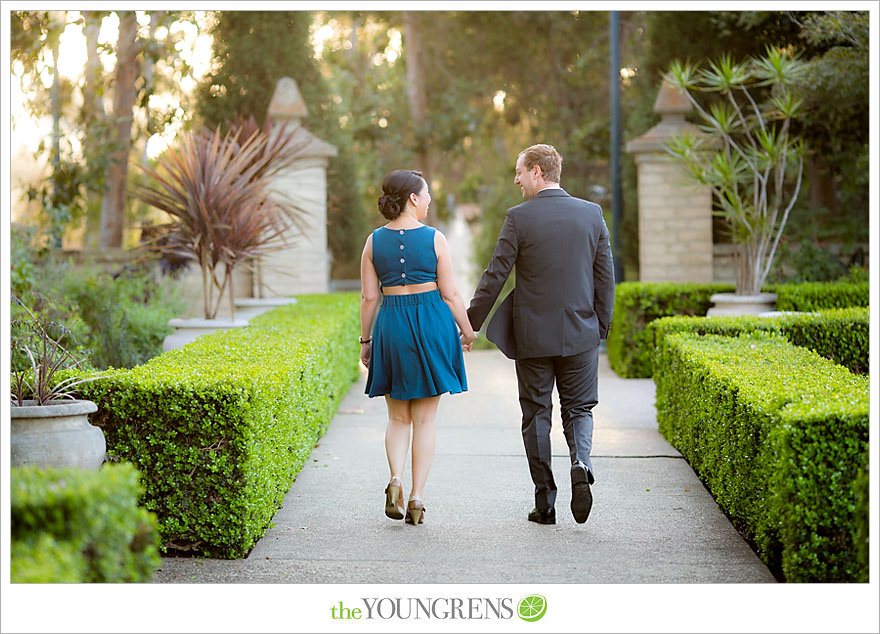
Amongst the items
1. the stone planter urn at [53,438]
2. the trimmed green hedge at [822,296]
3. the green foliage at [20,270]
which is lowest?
the stone planter urn at [53,438]

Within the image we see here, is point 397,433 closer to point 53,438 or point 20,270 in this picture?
point 53,438

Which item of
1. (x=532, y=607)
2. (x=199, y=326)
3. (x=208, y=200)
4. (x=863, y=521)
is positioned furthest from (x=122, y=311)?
(x=863, y=521)

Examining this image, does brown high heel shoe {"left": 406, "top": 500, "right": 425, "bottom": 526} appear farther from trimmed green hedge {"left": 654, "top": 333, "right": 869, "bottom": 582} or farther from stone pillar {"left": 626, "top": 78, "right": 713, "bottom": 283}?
stone pillar {"left": 626, "top": 78, "right": 713, "bottom": 283}

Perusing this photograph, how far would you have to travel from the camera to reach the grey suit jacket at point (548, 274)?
4.68 metres

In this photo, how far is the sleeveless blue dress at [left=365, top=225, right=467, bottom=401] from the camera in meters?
4.68

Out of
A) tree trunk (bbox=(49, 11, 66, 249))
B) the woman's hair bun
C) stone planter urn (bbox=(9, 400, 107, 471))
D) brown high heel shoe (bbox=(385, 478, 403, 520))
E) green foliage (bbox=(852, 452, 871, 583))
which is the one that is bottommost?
brown high heel shoe (bbox=(385, 478, 403, 520))

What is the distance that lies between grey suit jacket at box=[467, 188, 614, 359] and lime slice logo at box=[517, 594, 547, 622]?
1412 mm

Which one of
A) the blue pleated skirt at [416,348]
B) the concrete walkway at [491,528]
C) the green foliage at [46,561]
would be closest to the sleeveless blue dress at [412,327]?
the blue pleated skirt at [416,348]

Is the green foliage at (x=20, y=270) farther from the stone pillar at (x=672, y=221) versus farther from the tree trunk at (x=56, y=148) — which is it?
the stone pillar at (x=672, y=221)

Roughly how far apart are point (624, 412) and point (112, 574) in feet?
19.0

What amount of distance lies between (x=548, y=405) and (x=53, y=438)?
2.23m

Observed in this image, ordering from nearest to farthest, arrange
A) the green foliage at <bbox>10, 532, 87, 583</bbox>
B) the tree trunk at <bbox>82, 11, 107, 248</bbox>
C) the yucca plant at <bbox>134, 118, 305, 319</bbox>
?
the green foliage at <bbox>10, 532, 87, 583</bbox> → the yucca plant at <bbox>134, 118, 305, 319</bbox> → the tree trunk at <bbox>82, 11, 107, 248</bbox>

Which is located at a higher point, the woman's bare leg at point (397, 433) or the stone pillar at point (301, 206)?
the stone pillar at point (301, 206)

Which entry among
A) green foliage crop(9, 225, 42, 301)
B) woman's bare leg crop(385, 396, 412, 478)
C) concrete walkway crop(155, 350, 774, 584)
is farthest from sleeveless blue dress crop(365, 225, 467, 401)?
green foliage crop(9, 225, 42, 301)
